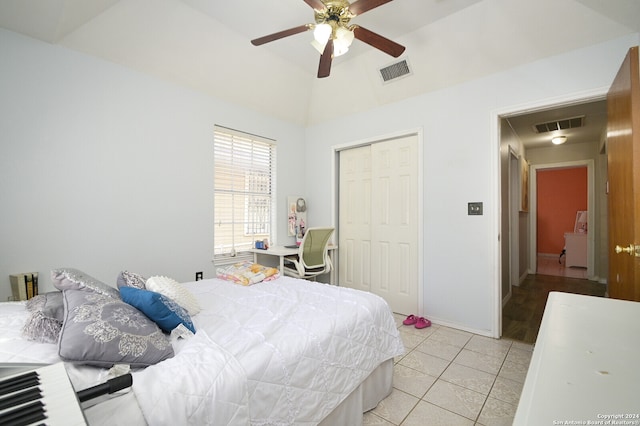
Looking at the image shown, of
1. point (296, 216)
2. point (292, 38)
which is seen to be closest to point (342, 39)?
point (292, 38)

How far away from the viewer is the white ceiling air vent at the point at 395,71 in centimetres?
303

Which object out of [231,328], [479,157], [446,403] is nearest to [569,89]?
[479,157]

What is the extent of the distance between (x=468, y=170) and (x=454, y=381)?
6.46 ft

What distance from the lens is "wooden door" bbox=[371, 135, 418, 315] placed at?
3332 mm

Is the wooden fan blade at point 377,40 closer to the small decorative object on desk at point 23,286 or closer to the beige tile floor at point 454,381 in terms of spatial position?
the beige tile floor at point 454,381

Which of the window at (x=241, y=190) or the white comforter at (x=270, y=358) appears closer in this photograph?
the white comforter at (x=270, y=358)

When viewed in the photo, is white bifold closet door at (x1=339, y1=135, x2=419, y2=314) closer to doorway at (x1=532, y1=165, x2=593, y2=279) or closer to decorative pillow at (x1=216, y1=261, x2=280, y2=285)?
decorative pillow at (x1=216, y1=261, x2=280, y2=285)

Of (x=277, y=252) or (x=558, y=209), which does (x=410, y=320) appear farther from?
(x=558, y=209)

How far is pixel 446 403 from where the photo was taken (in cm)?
180

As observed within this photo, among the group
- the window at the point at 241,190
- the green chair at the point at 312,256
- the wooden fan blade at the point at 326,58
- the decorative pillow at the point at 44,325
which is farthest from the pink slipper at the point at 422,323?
the decorative pillow at the point at 44,325

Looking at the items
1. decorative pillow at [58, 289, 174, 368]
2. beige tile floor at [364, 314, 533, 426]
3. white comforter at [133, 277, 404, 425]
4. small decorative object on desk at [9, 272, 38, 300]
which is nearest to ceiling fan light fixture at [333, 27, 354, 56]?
white comforter at [133, 277, 404, 425]

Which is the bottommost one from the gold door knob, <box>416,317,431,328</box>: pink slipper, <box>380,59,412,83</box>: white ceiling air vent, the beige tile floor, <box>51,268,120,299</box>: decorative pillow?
the beige tile floor

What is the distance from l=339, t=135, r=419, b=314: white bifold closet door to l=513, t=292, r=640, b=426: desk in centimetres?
250

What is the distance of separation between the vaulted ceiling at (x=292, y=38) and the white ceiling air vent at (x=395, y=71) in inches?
2.2
